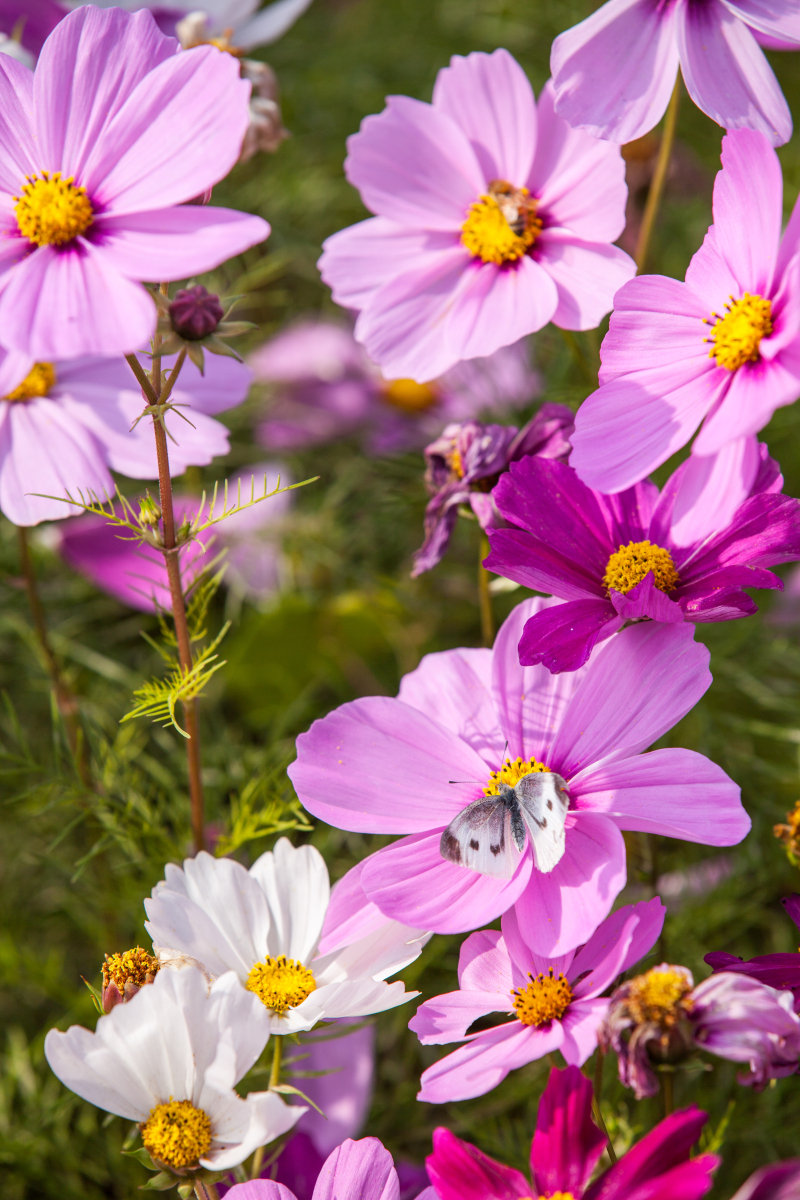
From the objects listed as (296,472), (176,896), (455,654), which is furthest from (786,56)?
(176,896)

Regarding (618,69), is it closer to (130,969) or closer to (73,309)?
(73,309)

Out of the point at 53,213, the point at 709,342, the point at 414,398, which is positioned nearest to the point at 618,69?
the point at 709,342

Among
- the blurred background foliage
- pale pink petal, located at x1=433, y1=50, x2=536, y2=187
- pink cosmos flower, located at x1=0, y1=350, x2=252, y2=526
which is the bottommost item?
the blurred background foliage

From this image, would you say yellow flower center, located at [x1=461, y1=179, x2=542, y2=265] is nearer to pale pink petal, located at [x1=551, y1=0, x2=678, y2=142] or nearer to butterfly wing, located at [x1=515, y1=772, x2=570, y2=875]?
pale pink petal, located at [x1=551, y1=0, x2=678, y2=142]

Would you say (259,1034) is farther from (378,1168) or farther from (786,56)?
(786,56)

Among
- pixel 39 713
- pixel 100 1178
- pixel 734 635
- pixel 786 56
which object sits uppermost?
pixel 786 56

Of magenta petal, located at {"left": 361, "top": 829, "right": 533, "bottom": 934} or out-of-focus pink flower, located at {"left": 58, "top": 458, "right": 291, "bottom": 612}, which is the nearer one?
magenta petal, located at {"left": 361, "top": 829, "right": 533, "bottom": 934}

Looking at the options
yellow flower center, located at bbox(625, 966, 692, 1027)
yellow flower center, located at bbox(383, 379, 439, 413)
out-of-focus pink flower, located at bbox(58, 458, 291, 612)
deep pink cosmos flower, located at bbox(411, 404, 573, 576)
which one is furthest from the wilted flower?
yellow flower center, located at bbox(383, 379, 439, 413)

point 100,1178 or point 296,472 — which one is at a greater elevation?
point 296,472
